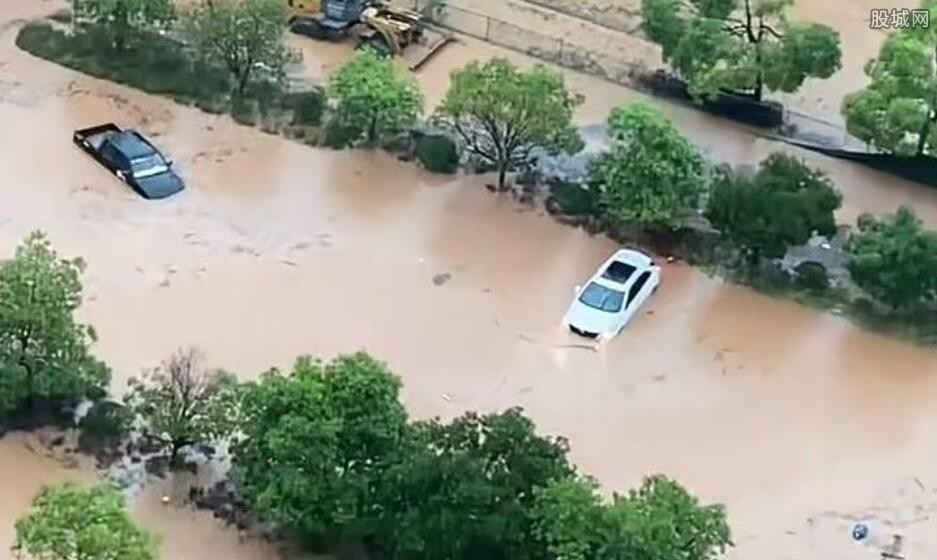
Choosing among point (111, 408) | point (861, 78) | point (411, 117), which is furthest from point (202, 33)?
point (861, 78)

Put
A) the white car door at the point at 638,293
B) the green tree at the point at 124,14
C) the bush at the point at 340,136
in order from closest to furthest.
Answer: the white car door at the point at 638,293 < the bush at the point at 340,136 < the green tree at the point at 124,14

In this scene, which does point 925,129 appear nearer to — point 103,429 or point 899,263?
point 899,263

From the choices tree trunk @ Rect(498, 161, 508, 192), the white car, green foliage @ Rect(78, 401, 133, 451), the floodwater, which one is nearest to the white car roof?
the white car

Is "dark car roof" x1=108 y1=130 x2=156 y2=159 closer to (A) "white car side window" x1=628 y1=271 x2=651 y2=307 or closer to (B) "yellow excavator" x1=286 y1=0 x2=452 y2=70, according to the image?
(B) "yellow excavator" x1=286 y1=0 x2=452 y2=70

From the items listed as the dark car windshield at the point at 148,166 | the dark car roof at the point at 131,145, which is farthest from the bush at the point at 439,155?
the dark car roof at the point at 131,145

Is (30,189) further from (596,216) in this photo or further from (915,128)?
(915,128)

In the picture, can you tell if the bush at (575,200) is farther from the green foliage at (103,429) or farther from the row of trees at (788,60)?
the green foliage at (103,429)

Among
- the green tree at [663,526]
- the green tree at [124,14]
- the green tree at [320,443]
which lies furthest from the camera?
the green tree at [124,14]
